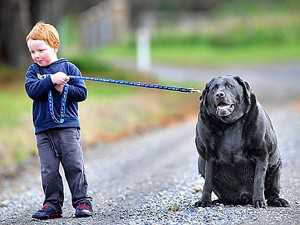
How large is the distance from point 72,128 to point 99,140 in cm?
999

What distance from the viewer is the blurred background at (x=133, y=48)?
67.5ft

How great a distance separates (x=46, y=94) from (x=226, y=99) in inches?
67.1

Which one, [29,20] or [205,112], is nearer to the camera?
[205,112]

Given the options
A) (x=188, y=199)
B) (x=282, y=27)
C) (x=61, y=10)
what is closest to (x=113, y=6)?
(x=282, y=27)

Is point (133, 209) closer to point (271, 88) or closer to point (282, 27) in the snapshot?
point (271, 88)

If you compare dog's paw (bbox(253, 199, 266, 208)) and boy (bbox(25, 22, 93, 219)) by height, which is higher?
boy (bbox(25, 22, 93, 219))

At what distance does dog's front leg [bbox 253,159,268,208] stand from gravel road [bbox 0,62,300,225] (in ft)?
0.31

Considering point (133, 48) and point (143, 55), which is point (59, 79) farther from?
point (133, 48)

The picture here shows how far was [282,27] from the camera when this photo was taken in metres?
47.9

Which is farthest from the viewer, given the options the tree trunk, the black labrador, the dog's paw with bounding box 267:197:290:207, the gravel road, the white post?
the white post

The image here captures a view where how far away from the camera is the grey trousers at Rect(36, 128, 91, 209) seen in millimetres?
9312

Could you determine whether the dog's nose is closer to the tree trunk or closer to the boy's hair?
the boy's hair

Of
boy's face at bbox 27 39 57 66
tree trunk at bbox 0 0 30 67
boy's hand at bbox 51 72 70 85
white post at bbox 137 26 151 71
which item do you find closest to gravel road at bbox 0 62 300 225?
boy's hand at bbox 51 72 70 85

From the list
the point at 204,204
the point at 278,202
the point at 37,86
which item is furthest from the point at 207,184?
the point at 37,86
